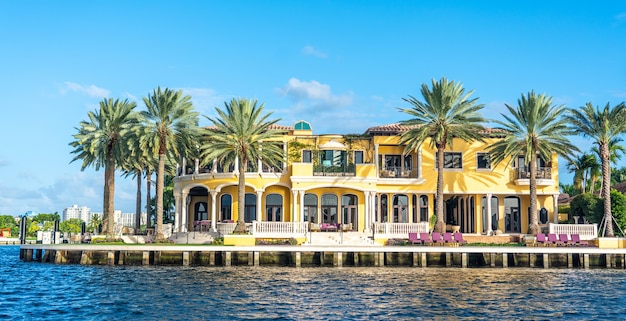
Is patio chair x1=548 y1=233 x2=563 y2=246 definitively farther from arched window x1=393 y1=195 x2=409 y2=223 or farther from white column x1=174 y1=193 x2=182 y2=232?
white column x1=174 y1=193 x2=182 y2=232

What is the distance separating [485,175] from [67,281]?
34.6 metres

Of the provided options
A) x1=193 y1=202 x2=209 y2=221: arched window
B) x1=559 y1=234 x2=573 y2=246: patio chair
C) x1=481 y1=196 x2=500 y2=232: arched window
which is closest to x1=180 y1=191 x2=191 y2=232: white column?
x1=193 y1=202 x2=209 y2=221: arched window

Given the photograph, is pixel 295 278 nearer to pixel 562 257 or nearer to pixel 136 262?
pixel 136 262

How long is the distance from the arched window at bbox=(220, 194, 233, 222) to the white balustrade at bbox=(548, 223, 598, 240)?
85.0ft

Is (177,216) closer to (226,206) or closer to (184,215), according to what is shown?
(184,215)

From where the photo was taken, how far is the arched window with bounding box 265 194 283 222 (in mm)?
53622

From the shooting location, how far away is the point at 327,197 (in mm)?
53188

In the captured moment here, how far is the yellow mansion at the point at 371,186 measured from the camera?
5203 centimetres

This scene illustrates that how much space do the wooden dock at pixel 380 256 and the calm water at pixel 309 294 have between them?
61.7 inches

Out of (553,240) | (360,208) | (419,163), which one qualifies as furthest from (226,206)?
(553,240)

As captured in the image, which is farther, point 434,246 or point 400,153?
point 400,153

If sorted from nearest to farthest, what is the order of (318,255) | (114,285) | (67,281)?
(114,285) → (67,281) → (318,255)

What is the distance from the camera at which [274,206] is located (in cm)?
5372

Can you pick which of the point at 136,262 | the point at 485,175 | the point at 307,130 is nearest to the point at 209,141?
the point at 307,130
